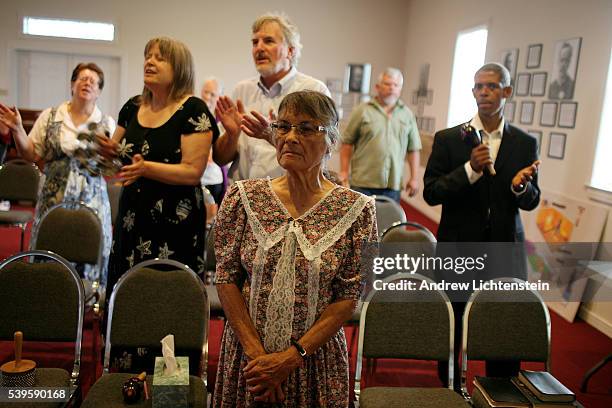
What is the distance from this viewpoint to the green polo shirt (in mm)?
4754

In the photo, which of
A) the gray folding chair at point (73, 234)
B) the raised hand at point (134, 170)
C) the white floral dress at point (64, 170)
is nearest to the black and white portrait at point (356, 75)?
the white floral dress at point (64, 170)

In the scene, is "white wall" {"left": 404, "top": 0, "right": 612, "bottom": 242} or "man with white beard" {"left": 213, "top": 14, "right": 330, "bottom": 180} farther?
"white wall" {"left": 404, "top": 0, "right": 612, "bottom": 242}

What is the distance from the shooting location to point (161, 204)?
248 centimetres

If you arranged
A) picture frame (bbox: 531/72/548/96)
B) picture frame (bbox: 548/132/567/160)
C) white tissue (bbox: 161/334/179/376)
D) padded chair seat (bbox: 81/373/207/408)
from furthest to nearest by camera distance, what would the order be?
picture frame (bbox: 531/72/548/96) < picture frame (bbox: 548/132/567/160) < padded chair seat (bbox: 81/373/207/408) < white tissue (bbox: 161/334/179/376)

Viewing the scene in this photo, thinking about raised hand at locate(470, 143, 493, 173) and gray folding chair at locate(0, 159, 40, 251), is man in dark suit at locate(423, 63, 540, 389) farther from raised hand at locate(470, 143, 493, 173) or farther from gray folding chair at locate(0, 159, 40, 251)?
gray folding chair at locate(0, 159, 40, 251)

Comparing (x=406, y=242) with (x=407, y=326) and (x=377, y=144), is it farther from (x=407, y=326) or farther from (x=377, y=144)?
(x=377, y=144)

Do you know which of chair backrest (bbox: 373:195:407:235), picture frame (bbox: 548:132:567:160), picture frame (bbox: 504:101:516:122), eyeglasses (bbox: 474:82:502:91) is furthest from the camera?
picture frame (bbox: 504:101:516:122)

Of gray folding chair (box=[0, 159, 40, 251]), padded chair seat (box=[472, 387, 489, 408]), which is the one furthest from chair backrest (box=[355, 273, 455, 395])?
gray folding chair (box=[0, 159, 40, 251])

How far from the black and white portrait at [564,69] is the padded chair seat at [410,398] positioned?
3564 millimetres

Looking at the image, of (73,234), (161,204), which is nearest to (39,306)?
(161,204)

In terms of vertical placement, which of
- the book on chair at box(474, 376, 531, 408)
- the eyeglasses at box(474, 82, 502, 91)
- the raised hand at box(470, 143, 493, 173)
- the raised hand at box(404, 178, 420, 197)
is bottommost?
the book on chair at box(474, 376, 531, 408)

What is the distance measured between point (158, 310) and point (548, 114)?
4268mm

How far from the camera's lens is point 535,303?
2.52m

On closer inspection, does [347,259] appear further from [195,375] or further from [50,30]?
[50,30]
